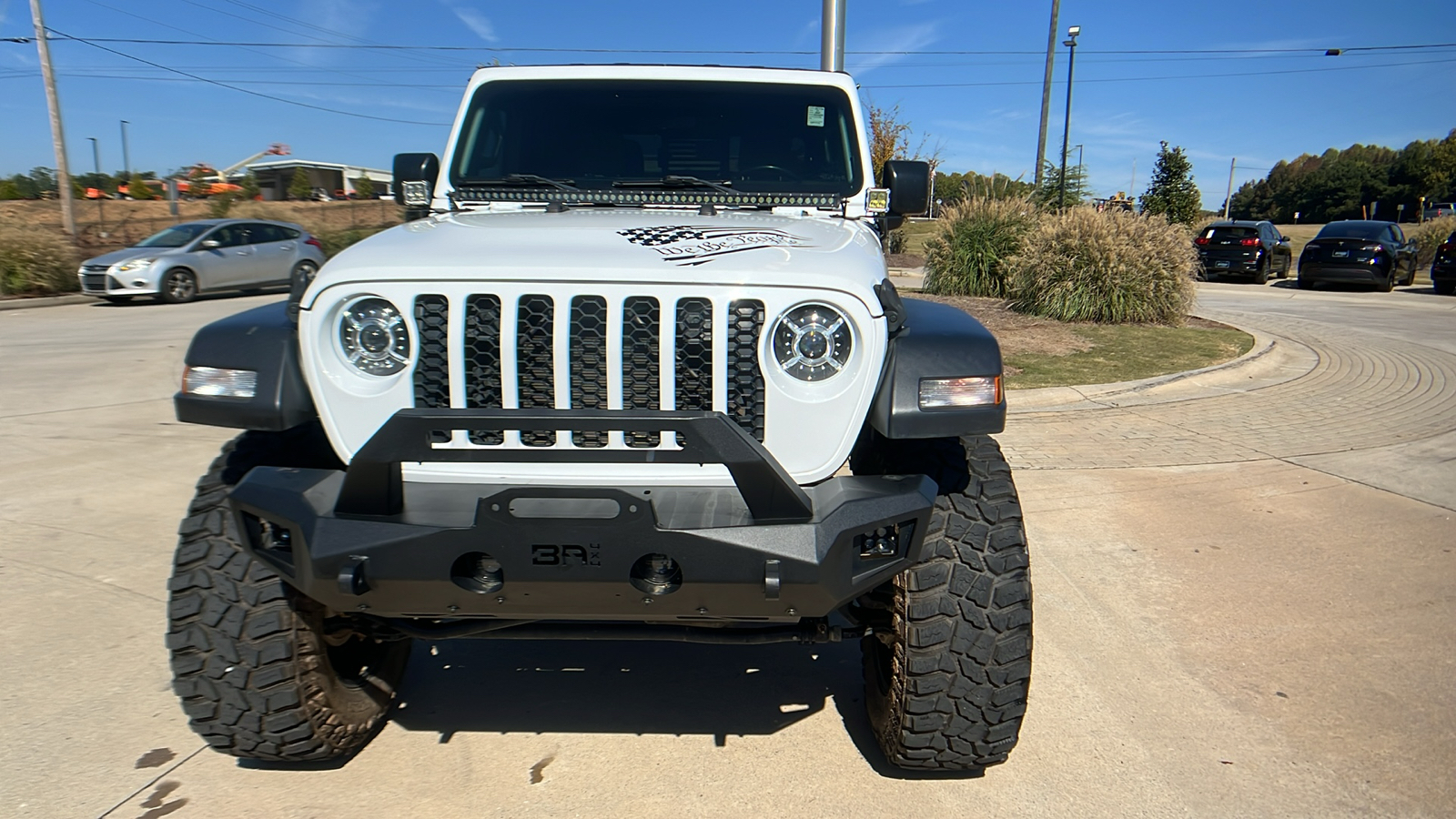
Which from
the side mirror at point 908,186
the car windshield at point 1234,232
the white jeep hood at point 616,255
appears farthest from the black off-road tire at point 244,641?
the car windshield at point 1234,232

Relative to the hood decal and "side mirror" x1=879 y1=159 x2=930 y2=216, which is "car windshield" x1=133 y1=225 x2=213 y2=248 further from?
the hood decal

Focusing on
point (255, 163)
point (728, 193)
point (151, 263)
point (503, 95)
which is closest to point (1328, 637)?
point (728, 193)

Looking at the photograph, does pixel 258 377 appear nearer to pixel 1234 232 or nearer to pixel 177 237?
pixel 177 237

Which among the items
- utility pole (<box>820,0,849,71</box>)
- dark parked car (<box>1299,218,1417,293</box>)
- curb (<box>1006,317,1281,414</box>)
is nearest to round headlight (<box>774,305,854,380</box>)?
curb (<box>1006,317,1281,414</box>)

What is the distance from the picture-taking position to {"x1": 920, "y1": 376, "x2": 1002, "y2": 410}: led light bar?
2314 mm

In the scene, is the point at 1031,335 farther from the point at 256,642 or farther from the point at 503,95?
the point at 256,642

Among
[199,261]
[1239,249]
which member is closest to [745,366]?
[199,261]

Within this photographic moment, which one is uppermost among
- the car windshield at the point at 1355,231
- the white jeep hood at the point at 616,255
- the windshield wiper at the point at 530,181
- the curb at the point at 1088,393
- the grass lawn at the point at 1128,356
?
the windshield wiper at the point at 530,181

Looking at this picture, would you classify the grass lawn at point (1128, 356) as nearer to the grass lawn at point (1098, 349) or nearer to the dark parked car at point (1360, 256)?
the grass lawn at point (1098, 349)

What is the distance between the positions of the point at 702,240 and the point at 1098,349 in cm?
834

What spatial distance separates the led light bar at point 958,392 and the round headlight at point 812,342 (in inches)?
8.3

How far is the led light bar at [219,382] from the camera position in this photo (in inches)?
92.4

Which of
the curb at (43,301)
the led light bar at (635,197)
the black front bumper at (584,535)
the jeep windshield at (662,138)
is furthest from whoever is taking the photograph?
the curb at (43,301)

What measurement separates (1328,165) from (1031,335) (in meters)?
71.2
